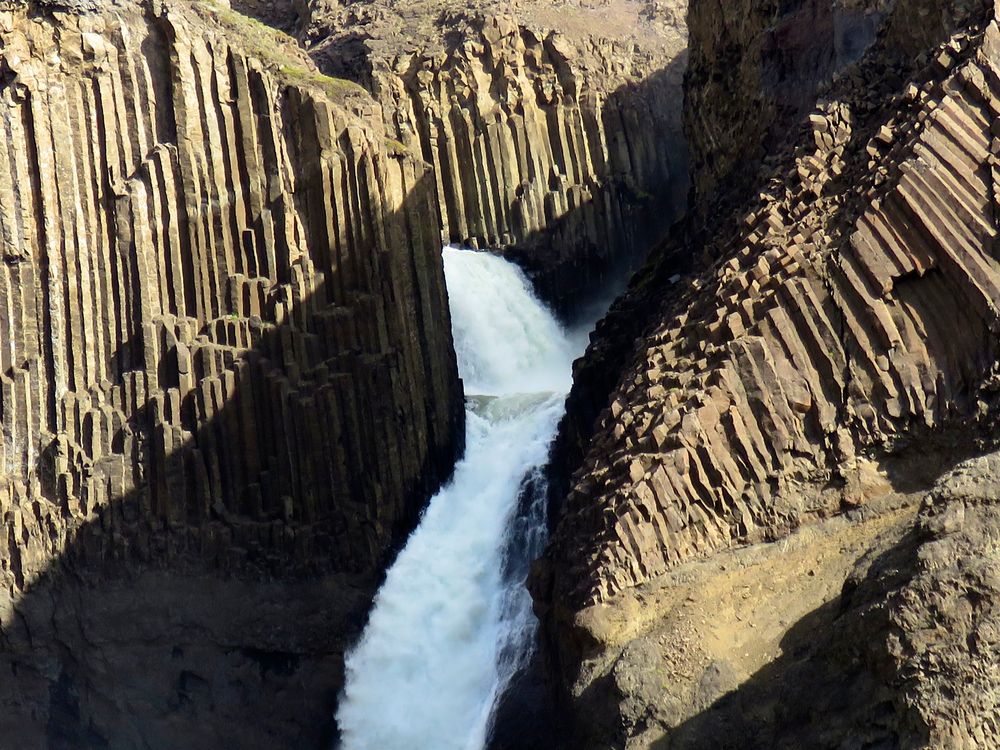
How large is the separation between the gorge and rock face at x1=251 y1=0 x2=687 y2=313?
1320 millimetres

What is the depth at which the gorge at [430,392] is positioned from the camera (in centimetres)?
1784

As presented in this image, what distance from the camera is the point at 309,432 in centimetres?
2706

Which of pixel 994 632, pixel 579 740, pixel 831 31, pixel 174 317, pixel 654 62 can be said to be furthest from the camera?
pixel 654 62

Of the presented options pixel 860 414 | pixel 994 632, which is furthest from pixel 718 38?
pixel 994 632

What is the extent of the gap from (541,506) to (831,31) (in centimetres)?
911

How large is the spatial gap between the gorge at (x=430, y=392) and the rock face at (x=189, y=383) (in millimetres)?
64

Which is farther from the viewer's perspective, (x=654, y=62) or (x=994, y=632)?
(x=654, y=62)

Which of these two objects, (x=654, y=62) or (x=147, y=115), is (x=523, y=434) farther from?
(x=654, y=62)

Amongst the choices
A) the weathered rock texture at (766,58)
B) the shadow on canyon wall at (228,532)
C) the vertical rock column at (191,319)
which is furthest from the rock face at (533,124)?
the shadow on canyon wall at (228,532)

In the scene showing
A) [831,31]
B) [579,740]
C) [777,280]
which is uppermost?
[831,31]

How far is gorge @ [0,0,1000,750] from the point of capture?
17844mm

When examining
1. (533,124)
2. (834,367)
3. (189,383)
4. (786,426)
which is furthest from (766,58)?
(533,124)

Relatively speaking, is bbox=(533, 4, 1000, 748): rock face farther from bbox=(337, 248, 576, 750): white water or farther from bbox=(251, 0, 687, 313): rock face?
bbox=(251, 0, 687, 313): rock face

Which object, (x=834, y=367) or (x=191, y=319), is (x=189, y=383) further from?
(x=834, y=367)
